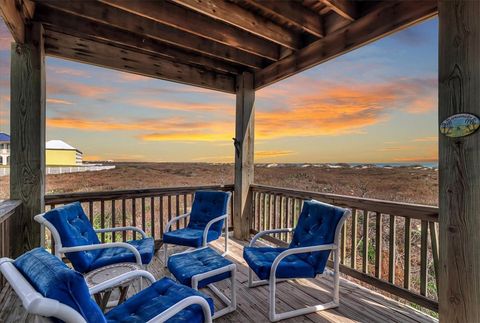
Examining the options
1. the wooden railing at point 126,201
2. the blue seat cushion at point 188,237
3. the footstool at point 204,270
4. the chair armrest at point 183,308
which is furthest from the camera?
the wooden railing at point 126,201

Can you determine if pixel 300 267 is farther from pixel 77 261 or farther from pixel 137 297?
pixel 77 261

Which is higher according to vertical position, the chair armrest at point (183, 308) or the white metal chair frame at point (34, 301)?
the white metal chair frame at point (34, 301)

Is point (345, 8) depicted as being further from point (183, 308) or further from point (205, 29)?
point (183, 308)

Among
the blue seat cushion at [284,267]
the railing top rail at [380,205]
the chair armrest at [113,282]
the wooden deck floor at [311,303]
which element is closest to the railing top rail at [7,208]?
the wooden deck floor at [311,303]

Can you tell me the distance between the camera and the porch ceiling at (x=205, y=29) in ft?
8.17

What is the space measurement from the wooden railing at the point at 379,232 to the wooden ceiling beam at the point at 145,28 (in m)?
2.19

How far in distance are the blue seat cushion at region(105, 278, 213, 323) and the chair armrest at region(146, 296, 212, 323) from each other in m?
0.04

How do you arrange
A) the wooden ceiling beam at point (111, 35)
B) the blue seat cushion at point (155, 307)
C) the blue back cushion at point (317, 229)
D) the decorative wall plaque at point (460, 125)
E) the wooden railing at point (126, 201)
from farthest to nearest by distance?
1. the wooden railing at point (126, 201)
2. the wooden ceiling beam at point (111, 35)
3. the blue back cushion at point (317, 229)
4. the decorative wall plaque at point (460, 125)
5. the blue seat cushion at point (155, 307)

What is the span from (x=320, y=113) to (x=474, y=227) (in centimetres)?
359

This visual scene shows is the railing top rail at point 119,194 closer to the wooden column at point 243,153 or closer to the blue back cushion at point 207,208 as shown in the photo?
the wooden column at point 243,153

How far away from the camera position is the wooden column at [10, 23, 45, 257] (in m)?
2.68

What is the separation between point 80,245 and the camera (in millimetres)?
2326

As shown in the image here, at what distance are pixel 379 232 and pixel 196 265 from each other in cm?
195

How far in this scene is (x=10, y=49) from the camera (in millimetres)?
2678
